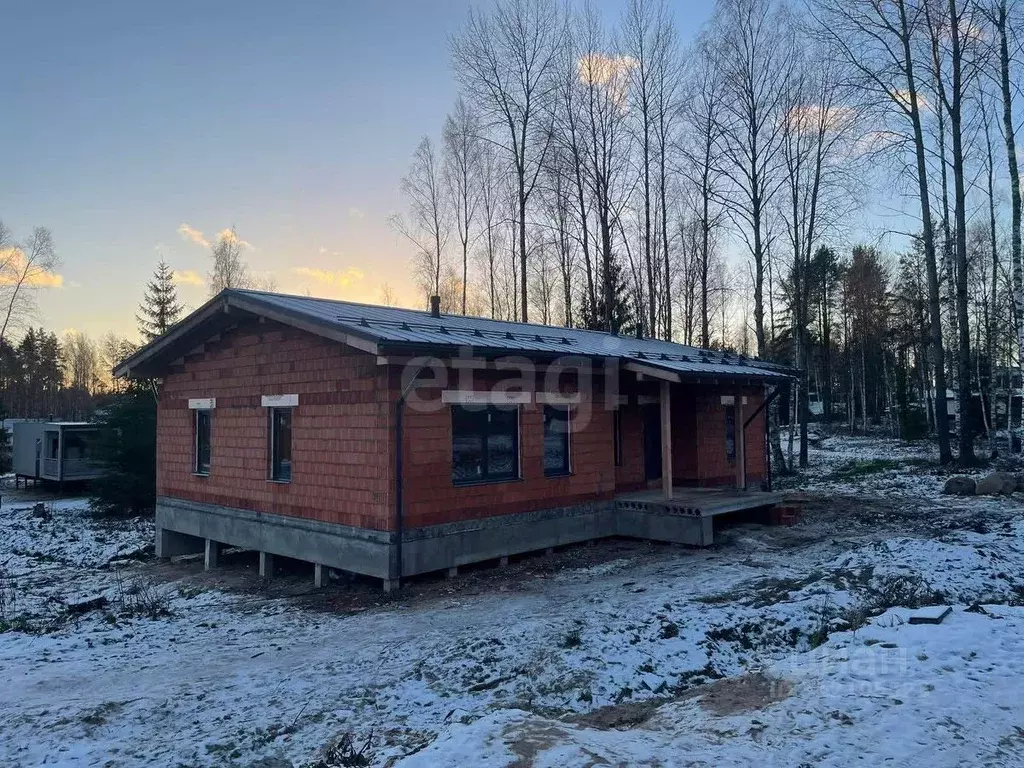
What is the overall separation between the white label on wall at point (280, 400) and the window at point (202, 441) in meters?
2.56

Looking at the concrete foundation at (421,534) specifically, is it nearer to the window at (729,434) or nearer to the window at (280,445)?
the window at (280,445)

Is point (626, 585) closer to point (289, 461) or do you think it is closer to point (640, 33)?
point (289, 461)

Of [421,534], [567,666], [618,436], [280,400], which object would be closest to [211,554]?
[280,400]

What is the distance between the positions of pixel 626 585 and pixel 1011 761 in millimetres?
5320

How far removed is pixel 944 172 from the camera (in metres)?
22.0

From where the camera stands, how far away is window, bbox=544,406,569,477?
11.8m

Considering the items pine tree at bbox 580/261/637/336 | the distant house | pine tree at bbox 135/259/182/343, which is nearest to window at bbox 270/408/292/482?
the distant house

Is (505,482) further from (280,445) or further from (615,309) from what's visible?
(615,309)

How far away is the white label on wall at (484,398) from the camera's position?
10258mm

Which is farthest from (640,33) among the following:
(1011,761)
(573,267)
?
(1011,761)

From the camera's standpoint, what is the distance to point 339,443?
10328 mm

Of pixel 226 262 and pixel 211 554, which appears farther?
pixel 226 262

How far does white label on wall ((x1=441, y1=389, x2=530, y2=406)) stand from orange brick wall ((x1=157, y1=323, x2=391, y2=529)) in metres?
1.12

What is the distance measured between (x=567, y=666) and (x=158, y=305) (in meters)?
40.7
